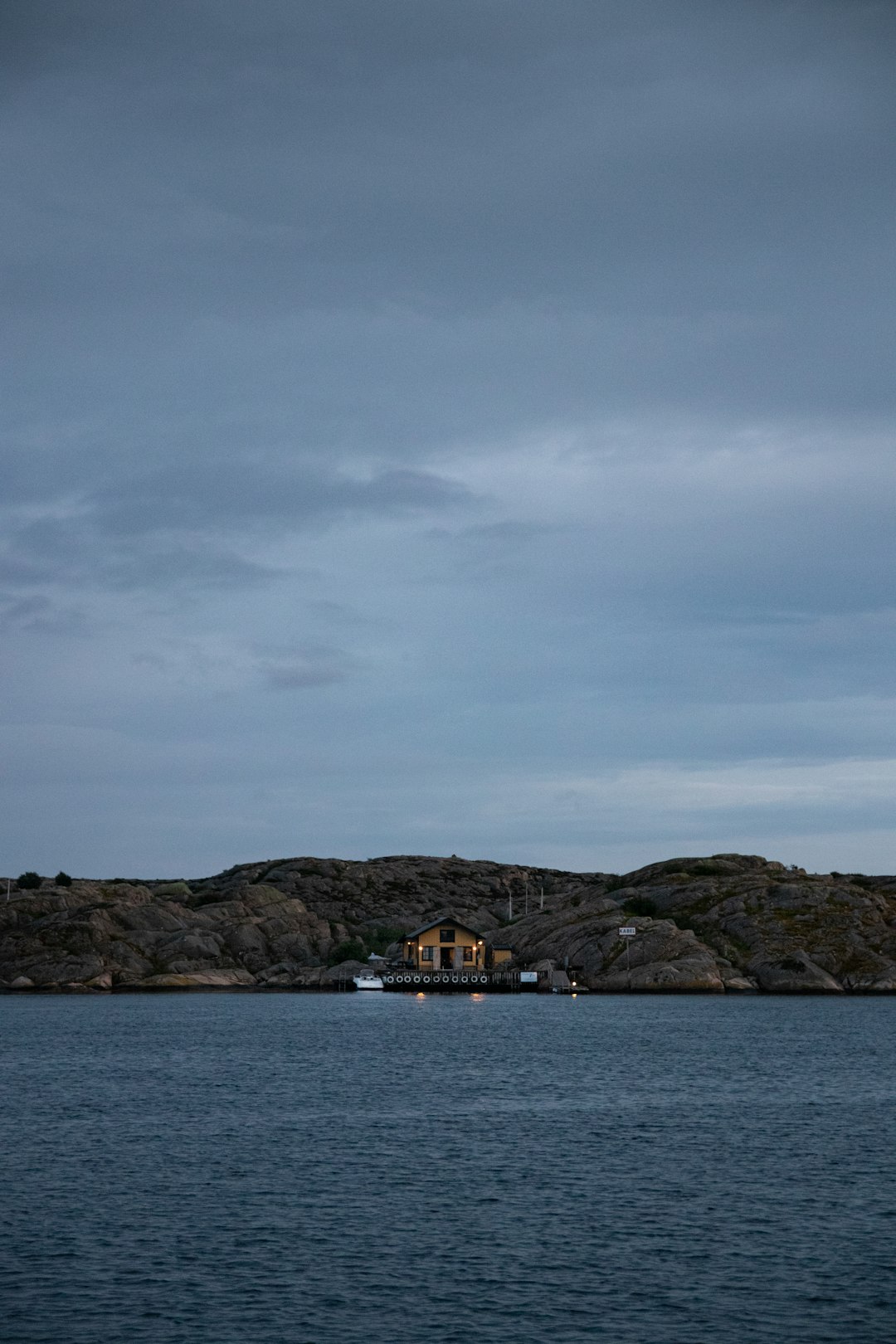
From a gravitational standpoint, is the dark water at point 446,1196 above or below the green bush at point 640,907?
below

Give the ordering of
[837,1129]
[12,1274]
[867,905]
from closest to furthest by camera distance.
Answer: [12,1274], [837,1129], [867,905]

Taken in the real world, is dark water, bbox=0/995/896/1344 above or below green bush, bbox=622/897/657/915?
below

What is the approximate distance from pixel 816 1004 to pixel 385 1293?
140m

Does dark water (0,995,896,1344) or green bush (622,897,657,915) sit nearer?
dark water (0,995,896,1344)

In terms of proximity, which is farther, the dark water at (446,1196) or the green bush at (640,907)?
the green bush at (640,907)

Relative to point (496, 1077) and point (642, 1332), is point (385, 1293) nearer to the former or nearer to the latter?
point (642, 1332)

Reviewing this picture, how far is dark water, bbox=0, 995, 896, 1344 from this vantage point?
3516 cm

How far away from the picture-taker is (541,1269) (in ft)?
131

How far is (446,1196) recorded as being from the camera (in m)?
50.3

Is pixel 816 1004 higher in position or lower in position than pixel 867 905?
lower

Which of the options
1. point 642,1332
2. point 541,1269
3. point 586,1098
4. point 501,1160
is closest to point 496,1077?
point 586,1098

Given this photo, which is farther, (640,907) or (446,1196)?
(640,907)

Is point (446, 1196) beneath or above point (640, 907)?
beneath

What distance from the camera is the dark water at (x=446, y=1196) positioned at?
35156 mm
